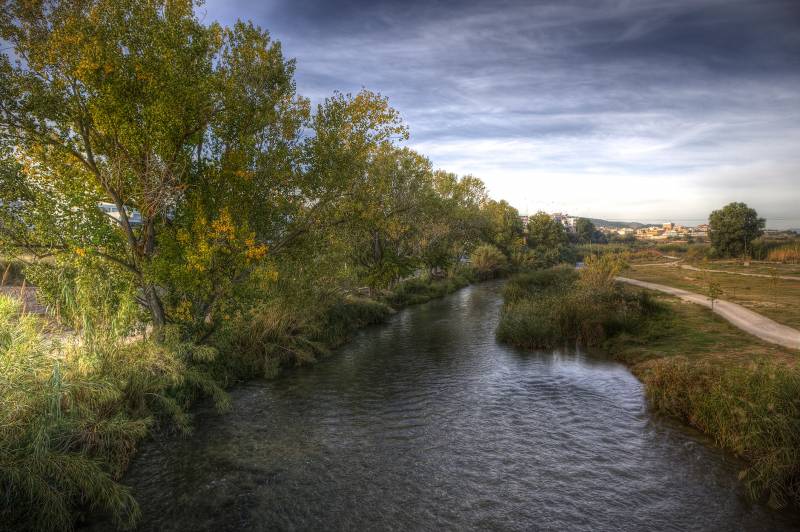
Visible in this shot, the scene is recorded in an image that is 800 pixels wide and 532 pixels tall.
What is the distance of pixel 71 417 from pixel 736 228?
249 ft

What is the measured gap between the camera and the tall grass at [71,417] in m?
7.45

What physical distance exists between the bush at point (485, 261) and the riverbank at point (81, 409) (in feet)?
152

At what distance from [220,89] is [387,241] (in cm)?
2884

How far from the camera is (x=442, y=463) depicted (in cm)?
1069

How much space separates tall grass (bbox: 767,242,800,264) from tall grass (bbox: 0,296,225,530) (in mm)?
66143

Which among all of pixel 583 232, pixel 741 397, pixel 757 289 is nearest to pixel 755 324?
pixel 741 397

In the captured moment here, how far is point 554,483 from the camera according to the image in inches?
380

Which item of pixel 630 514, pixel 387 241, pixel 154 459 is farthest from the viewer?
pixel 387 241

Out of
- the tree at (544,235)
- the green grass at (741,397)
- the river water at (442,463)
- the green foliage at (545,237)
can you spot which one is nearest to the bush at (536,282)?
the green grass at (741,397)

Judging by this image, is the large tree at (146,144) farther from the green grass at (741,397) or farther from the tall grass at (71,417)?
the green grass at (741,397)

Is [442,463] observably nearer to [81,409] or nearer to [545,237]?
[81,409]

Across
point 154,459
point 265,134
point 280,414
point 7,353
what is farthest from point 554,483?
point 265,134

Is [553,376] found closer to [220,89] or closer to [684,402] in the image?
[684,402]

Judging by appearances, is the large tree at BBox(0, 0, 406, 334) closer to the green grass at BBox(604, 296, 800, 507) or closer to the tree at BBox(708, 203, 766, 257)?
the green grass at BBox(604, 296, 800, 507)
